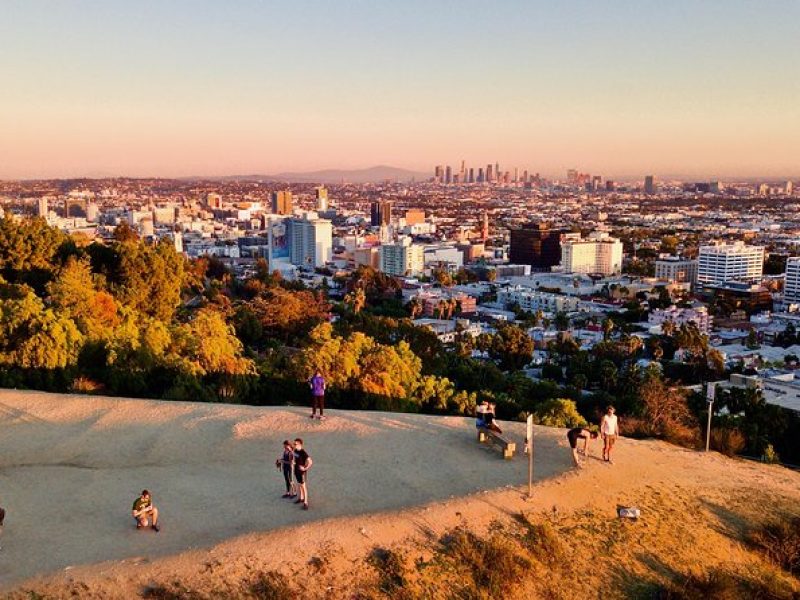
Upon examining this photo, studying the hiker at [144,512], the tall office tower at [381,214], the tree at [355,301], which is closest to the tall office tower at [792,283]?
the tree at [355,301]

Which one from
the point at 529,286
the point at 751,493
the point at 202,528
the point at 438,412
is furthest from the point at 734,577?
the point at 529,286

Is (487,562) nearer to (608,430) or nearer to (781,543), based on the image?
(608,430)

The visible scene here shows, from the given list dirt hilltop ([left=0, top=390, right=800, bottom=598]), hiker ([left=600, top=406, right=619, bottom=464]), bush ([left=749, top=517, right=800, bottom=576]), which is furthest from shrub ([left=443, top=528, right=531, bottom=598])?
bush ([left=749, top=517, right=800, bottom=576])

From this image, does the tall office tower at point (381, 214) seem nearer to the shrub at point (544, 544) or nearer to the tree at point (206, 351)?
the tree at point (206, 351)

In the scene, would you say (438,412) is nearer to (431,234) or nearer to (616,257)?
(616,257)

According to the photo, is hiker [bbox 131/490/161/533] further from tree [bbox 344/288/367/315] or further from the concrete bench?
tree [bbox 344/288/367/315]

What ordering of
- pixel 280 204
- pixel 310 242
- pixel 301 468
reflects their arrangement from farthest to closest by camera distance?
pixel 280 204
pixel 310 242
pixel 301 468

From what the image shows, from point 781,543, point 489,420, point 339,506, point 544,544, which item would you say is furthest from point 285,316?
point 781,543
